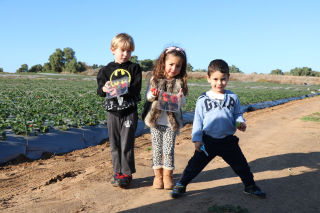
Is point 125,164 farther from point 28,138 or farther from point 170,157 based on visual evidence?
point 28,138

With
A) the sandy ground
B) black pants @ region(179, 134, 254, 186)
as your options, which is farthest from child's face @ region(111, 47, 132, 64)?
the sandy ground

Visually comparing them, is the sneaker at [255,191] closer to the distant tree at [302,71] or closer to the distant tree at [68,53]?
the distant tree at [68,53]

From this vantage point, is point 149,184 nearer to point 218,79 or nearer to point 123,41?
point 218,79

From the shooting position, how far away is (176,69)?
2701 millimetres

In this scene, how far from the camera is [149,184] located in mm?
3043

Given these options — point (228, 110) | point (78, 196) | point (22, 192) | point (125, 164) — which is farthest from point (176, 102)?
point (22, 192)

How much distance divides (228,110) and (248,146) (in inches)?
102

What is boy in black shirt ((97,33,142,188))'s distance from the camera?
2707mm

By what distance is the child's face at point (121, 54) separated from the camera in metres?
2.71

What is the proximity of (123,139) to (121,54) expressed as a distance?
Answer: 934 millimetres

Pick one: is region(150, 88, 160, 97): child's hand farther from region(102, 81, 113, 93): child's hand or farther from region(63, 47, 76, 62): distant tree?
region(63, 47, 76, 62): distant tree

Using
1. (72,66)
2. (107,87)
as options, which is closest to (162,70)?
(107,87)

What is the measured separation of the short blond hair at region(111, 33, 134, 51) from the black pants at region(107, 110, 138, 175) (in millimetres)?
723

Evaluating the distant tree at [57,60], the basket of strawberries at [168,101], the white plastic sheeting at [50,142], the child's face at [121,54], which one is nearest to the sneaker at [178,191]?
the basket of strawberries at [168,101]
